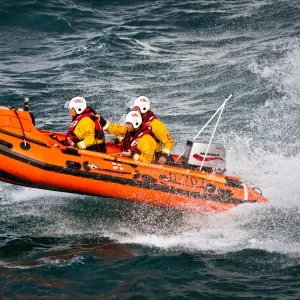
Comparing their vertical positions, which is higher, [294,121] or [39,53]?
[39,53]

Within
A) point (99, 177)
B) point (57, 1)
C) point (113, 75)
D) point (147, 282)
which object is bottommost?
point (147, 282)

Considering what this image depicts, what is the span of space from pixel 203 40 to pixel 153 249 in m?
10.8

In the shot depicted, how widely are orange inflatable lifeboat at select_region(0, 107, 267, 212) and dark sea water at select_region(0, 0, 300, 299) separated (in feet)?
0.94

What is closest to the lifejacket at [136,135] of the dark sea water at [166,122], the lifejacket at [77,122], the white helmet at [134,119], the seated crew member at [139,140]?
the seated crew member at [139,140]

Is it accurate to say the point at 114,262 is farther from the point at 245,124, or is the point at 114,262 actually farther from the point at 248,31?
the point at 248,31

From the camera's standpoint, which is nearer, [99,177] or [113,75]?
[99,177]

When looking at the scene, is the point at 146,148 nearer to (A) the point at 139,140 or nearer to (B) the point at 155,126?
(A) the point at 139,140

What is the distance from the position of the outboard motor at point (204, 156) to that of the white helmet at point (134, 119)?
3.00 feet

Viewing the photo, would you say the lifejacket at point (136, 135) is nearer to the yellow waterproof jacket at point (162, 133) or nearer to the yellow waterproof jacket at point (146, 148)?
the yellow waterproof jacket at point (146, 148)

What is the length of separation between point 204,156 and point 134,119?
3.95ft

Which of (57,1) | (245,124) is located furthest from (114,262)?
(57,1)

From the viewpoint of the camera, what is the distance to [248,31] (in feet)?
61.4

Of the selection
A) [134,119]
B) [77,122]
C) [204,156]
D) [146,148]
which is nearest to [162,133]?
[146,148]

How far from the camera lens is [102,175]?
9430 millimetres
